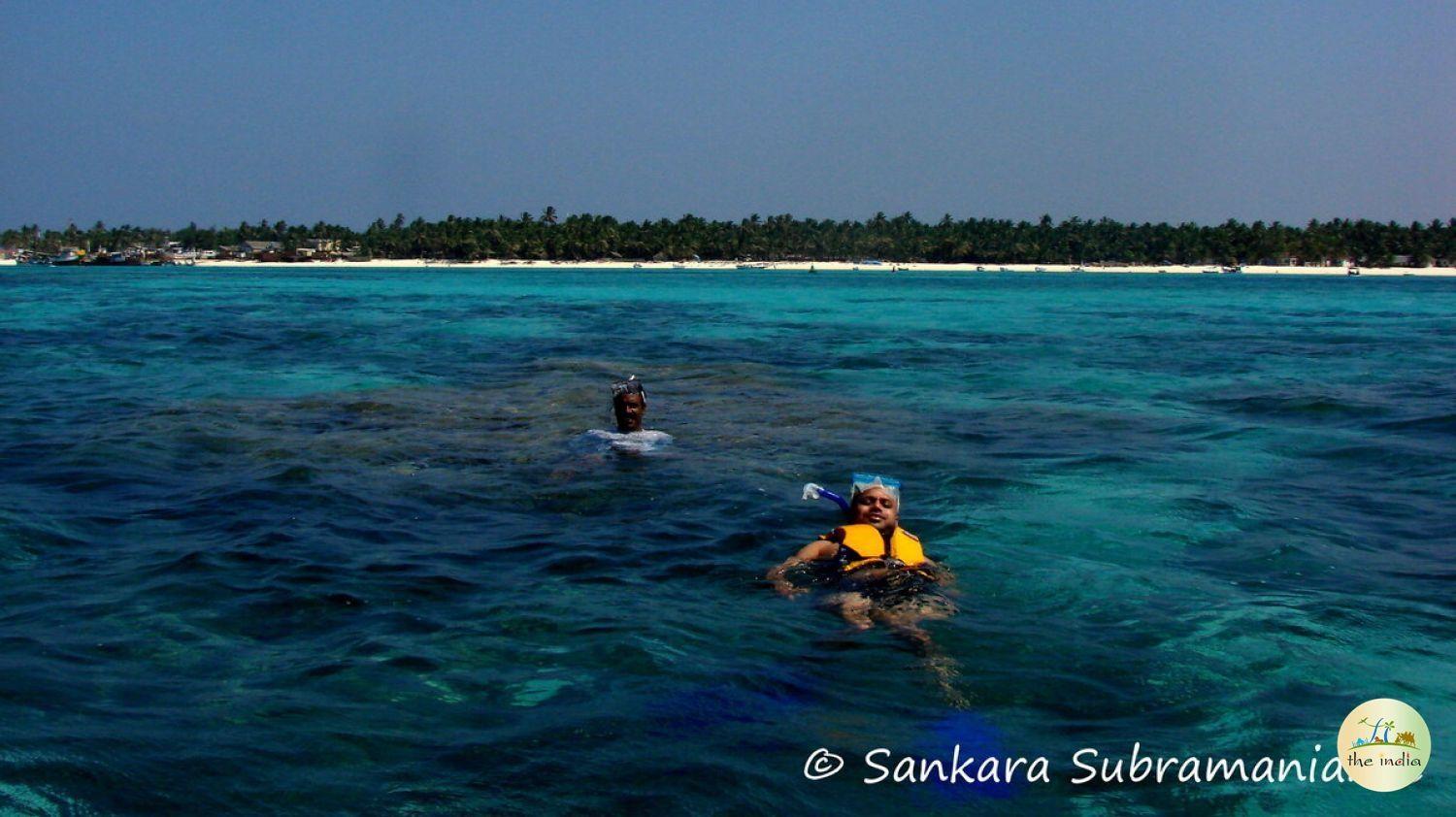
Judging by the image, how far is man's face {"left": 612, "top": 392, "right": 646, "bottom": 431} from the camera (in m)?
13.6

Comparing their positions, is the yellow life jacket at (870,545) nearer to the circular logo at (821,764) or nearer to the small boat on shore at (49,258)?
the circular logo at (821,764)

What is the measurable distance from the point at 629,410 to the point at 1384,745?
30.4ft

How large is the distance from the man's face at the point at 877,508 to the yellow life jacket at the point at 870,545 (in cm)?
6

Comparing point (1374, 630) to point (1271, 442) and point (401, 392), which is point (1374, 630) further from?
point (401, 392)

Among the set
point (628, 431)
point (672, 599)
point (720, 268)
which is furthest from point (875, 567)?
point (720, 268)

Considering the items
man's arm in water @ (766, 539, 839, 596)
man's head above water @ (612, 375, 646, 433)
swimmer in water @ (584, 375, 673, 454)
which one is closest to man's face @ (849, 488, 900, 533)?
man's arm in water @ (766, 539, 839, 596)

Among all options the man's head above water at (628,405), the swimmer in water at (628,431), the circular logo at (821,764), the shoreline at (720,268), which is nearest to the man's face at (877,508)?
the circular logo at (821,764)

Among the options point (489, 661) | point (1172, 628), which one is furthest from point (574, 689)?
point (1172, 628)

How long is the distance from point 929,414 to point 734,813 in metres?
13.5

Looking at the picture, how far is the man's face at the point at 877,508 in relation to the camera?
329 inches

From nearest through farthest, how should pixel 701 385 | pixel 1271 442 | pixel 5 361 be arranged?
pixel 1271 442, pixel 701 385, pixel 5 361

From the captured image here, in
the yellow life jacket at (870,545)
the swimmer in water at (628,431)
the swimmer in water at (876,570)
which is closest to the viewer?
the swimmer in water at (876,570)

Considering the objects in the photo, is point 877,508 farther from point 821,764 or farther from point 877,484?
point 821,764

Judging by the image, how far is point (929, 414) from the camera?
18.0 meters
